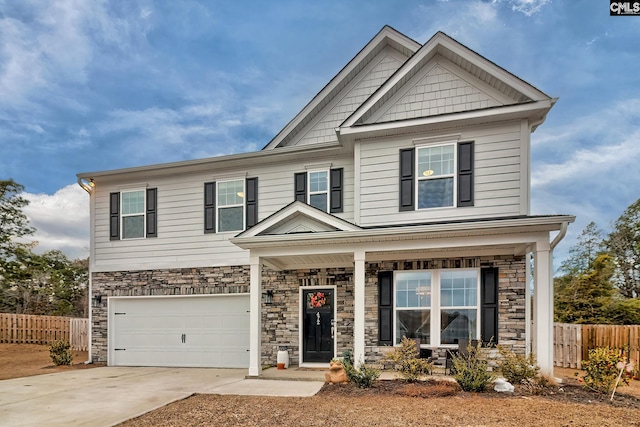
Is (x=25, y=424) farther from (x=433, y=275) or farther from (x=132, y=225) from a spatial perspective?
(x=433, y=275)

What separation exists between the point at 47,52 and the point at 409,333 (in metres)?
15.3

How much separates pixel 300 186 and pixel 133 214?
5.45m

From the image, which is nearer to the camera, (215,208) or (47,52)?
(215,208)

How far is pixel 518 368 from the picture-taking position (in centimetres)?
738

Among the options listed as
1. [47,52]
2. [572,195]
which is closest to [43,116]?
[47,52]

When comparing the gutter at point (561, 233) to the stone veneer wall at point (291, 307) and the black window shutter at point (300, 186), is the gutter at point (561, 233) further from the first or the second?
the black window shutter at point (300, 186)

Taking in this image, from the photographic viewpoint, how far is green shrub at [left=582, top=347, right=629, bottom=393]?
22.7 feet

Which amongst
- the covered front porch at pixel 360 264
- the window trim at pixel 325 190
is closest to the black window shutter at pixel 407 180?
the covered front porch at pixel 360 264

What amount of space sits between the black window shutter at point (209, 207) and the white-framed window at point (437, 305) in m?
5.45

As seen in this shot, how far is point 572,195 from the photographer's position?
24.2 metres

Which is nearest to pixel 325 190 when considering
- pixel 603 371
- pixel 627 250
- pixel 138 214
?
pixel 138 214

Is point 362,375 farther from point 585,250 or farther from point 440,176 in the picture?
point 585,250

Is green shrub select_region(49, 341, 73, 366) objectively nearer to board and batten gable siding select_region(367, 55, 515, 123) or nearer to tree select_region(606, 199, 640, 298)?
board and batten gable siding select_region(367, 55, 515, 123)

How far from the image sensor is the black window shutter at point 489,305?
8.73 meters
